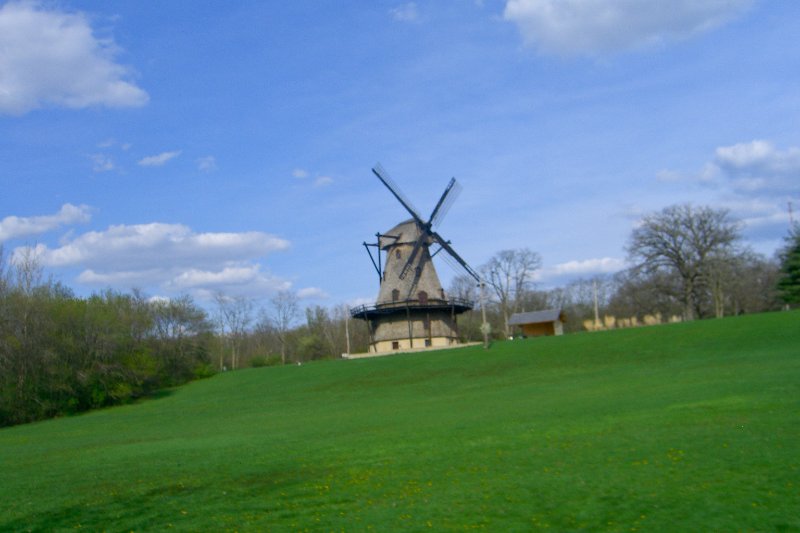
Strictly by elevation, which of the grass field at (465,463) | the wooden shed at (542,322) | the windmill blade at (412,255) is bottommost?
the grass field at (465,463)

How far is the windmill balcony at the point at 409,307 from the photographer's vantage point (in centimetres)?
5709

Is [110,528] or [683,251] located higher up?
[683,251]

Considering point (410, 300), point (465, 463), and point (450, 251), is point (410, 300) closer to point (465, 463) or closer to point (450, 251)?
point (450, 251)

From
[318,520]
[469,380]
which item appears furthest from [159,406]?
[318,520]

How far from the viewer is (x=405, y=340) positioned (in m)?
58.3

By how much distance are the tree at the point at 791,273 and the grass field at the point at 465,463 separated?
28882mm

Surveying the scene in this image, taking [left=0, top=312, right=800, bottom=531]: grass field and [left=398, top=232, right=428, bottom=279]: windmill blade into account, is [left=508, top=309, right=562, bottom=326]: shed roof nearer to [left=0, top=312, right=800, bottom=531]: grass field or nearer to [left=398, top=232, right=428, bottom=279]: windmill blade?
[left=398, top=232, right=428, bottom=279]: windmill blade

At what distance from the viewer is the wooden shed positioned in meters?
59.4

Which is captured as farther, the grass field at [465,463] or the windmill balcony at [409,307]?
the windmill balcony at [409,307]

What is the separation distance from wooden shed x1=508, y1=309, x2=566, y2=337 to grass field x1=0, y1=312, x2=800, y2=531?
27.6 m

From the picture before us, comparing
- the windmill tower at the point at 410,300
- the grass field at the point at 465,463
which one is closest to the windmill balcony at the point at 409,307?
the windmill tower at the point at 410,300

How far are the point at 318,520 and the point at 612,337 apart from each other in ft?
121

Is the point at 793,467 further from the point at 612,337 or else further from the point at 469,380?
the point at 612,337

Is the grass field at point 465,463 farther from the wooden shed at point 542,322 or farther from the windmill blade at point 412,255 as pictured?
the wooden shed at point 542,322
